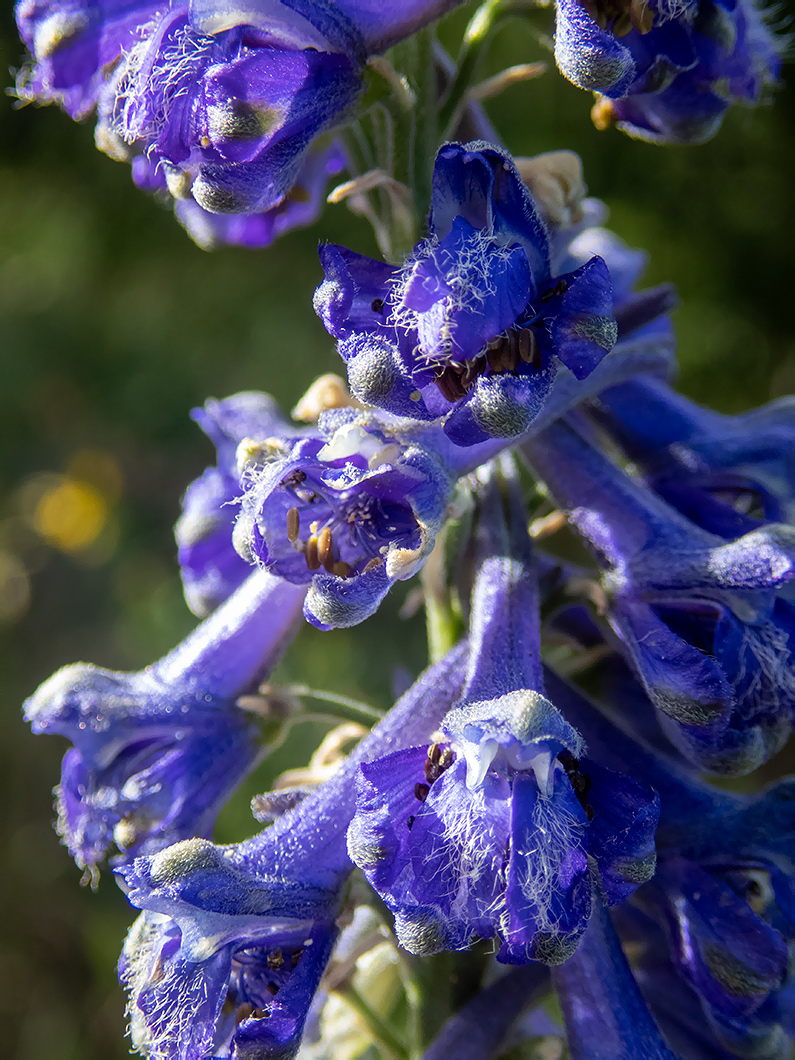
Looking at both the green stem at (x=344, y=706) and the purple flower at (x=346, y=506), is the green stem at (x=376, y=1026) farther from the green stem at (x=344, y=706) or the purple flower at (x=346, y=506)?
the purple flower at (x=346, y=506)

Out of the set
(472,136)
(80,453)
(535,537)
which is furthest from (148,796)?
(80,453)

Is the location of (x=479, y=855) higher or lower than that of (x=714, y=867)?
higher

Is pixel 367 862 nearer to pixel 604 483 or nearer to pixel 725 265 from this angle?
pixel 604 483

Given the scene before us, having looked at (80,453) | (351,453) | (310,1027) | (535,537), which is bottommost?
(80,453)

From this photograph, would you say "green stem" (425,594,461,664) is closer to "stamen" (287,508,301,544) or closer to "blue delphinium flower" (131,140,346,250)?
"stamen" (287,508,301,544)

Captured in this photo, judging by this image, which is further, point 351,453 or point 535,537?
point 535,537

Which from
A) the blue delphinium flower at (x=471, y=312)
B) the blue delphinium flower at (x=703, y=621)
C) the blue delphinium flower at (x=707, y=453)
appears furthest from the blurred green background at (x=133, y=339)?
the blue delphinium flower at (x=471, y=312)

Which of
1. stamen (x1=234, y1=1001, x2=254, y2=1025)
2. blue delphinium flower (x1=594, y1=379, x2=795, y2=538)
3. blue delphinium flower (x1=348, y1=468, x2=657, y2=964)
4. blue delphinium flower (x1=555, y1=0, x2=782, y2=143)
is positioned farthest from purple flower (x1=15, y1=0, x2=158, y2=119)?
stamen (x1=234, y1=1001, x2=254, y2=1025)

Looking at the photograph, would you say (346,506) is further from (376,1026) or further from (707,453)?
(376,1026)
